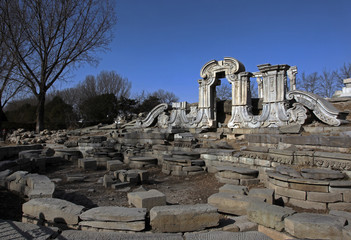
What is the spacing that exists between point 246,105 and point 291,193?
5.76 m

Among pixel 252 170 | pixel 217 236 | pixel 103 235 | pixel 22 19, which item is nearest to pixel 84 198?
pixel 103 235

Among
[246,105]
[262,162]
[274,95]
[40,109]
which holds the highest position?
[40,109]

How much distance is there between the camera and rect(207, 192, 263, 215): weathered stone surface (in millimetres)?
4375

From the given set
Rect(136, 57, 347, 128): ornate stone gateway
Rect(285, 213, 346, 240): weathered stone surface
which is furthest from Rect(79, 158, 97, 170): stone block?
Rect(285, 213, 346, 240): weathered stone surface

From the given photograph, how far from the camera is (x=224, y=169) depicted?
6.78 meters

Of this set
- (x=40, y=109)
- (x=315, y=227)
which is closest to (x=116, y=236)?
(x=315, y=227)

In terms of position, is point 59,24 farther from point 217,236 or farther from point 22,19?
point 217,236

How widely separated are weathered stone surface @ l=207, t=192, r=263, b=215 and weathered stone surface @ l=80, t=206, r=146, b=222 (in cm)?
152

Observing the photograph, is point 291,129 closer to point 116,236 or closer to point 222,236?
point 222,236

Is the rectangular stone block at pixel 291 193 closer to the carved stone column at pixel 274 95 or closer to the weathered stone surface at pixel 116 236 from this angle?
the weathered stone surface at pixel 116 236

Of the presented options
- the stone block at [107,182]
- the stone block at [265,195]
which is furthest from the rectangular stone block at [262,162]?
the stone block at [107,182]

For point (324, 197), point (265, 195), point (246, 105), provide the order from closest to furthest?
1. point (265, 195)
2. point (324, 197)
3. point (246, 105)

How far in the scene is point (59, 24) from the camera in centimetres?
1784

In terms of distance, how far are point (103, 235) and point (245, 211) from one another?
2402mm
